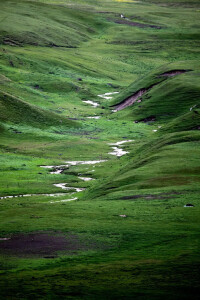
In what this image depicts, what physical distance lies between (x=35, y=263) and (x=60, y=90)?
541 feet

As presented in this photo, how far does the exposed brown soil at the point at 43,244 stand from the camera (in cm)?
4053

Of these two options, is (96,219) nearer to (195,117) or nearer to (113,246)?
(113,246)

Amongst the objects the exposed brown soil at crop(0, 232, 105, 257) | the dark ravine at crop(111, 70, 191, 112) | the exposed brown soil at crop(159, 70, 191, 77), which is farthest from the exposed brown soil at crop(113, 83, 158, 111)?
the exposed brown soil at crop(0, 232, 105, 257)

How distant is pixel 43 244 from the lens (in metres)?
42.3

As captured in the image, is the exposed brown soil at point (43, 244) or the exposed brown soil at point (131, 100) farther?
the exposed brown soil at point (131, 100)

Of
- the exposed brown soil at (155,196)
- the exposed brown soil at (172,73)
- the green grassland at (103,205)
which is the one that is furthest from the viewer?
the exposed brown soil at (172,73)

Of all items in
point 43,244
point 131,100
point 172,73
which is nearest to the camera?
point 43,244

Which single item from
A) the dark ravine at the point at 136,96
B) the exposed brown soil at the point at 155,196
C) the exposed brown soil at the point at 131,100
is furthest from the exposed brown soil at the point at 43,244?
the exposed brown soil at the point at 131,100

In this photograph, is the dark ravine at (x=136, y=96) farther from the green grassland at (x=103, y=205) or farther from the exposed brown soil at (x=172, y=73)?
the green grassland at (x=103, y=205)

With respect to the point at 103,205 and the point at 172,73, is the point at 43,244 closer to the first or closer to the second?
the point at 103,205

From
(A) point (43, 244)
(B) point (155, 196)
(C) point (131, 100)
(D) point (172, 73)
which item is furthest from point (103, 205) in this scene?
(D) point (172, 73)

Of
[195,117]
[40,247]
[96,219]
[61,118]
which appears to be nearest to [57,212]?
[96,219]

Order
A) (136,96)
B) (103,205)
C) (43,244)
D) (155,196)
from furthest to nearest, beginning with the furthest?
(136,96)
(155,196)
(103,205)
(43,244)

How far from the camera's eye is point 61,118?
152m
